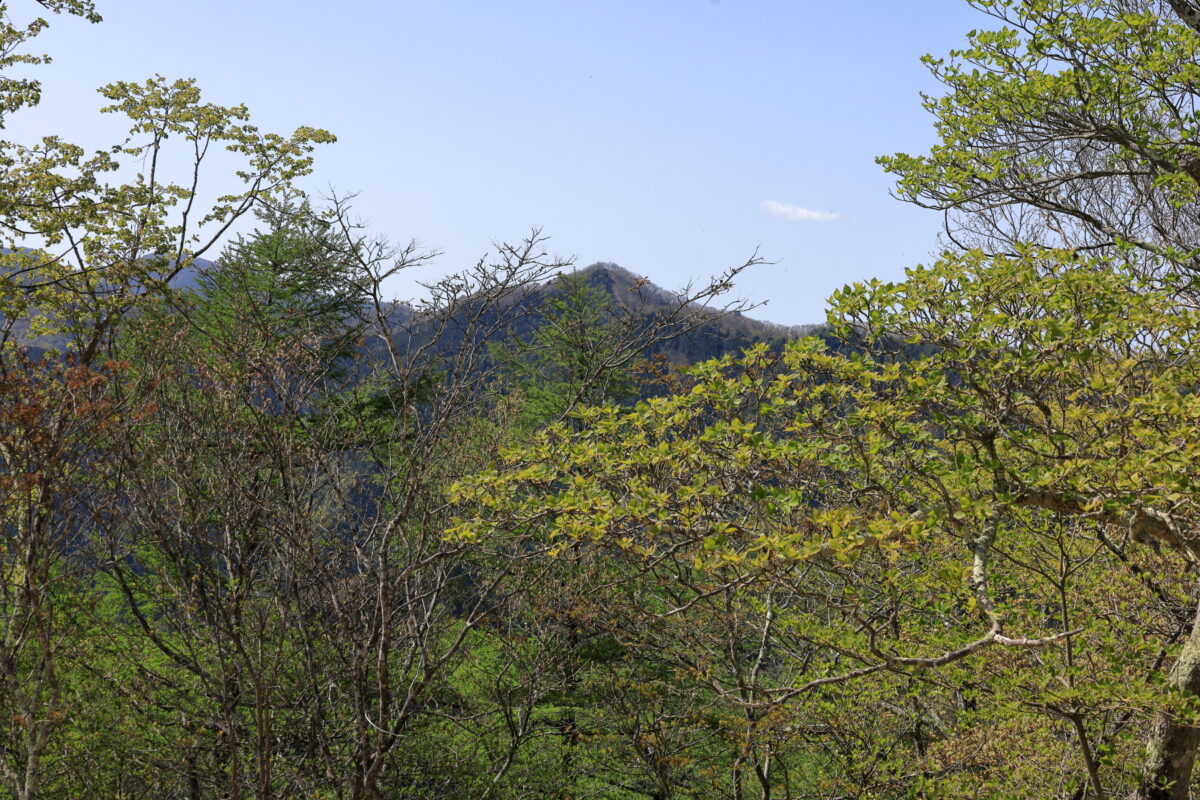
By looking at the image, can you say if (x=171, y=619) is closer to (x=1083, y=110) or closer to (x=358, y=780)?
(x=358, y=780)

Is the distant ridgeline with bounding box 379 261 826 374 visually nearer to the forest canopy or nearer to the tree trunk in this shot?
the forest canopy

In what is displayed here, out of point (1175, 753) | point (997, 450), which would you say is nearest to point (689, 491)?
point (997, 450)

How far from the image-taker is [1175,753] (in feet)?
14.2

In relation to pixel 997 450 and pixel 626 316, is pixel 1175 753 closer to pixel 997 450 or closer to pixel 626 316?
pixel 997 450

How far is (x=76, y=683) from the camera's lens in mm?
7969

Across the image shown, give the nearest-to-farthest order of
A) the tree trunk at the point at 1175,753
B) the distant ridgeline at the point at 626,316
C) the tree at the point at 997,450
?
the tree at the point at 997,450 → the tree trunk at the point at 1175,753 → the distant ridgeline at the point at 626,316

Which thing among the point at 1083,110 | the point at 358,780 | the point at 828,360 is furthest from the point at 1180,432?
the point at 358,780

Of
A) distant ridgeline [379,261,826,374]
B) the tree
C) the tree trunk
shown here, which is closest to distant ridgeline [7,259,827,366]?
distant ridgeline [379,261,826,374]

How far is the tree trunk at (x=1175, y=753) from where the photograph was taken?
4.30m

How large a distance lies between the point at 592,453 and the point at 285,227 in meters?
11.2

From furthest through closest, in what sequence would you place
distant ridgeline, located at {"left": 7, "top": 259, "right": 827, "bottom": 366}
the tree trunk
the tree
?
1. distant ridgeline, located at {"left": 7, "top": 259, "right": 827, "bottom": 366}
2. the tree trunk
3. the tree

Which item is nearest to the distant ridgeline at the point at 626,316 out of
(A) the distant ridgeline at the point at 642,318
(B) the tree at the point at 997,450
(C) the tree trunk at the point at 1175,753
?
(A) the distant ridgeline at the point at 642,318

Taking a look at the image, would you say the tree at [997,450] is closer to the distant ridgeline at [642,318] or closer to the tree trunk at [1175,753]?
the tree trunk at [1175,753]

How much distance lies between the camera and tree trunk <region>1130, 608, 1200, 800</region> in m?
4.30
